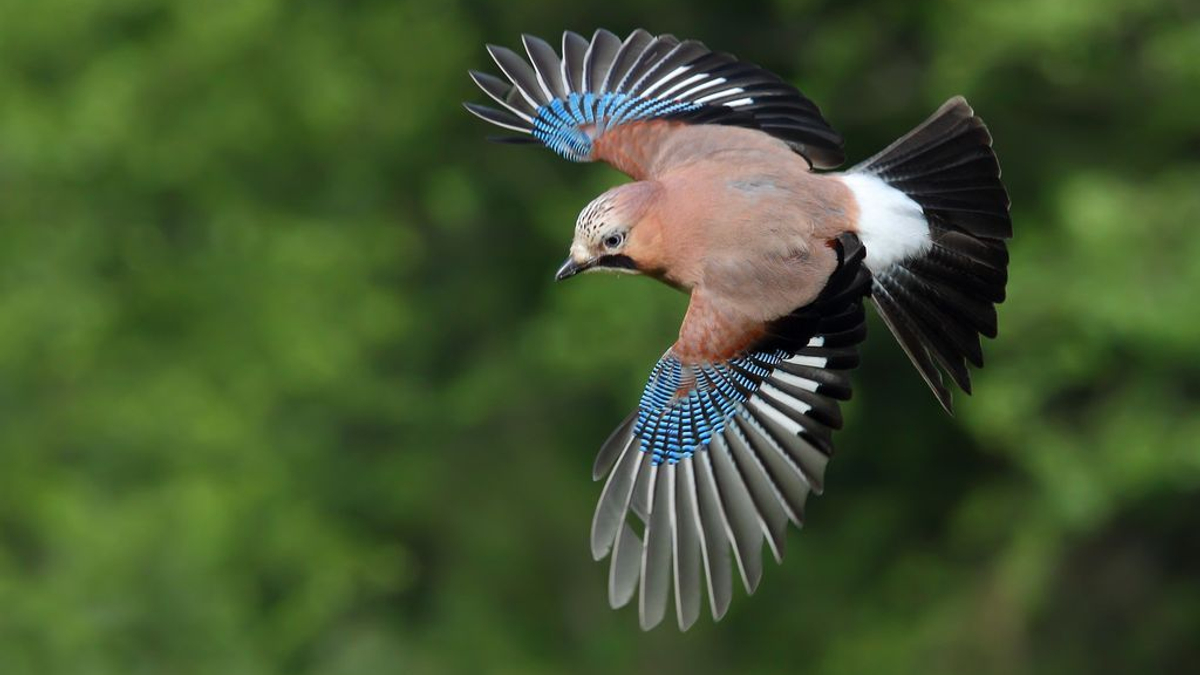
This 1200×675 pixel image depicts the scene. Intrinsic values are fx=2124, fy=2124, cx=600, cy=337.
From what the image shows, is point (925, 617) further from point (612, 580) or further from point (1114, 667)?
point (612, 580)

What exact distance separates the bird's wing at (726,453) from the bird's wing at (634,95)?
68 cm

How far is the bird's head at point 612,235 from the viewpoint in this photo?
19.1ft

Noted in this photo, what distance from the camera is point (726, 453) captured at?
5.81m

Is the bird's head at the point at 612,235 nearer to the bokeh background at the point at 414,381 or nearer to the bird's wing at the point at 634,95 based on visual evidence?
the bird's wing at the point at 634,95

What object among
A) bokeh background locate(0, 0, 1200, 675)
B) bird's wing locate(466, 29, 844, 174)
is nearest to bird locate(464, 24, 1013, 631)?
bird's wing locate(466, 29, 844, 174)

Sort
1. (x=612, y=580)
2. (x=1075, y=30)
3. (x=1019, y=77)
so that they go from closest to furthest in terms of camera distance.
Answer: (x=612, y=580) < (x=1075, y=30) < (x=1019, y=77)

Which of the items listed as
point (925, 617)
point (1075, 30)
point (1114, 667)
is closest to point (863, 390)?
point (925, 617)

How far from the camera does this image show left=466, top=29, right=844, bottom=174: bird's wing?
637 cm

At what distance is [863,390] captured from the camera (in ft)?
42.5

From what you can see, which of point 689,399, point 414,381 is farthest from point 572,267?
point 414,381

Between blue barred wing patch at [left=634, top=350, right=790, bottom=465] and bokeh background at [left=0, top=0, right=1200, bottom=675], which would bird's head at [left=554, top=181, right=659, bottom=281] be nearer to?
blue barred wing patch at [left=634, top=350, right=790, bottom=465]

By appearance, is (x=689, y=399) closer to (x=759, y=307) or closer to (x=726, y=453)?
(x=726, y=453)

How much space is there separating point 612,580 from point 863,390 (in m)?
7.53

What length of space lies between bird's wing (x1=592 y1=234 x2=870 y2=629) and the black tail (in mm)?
303
